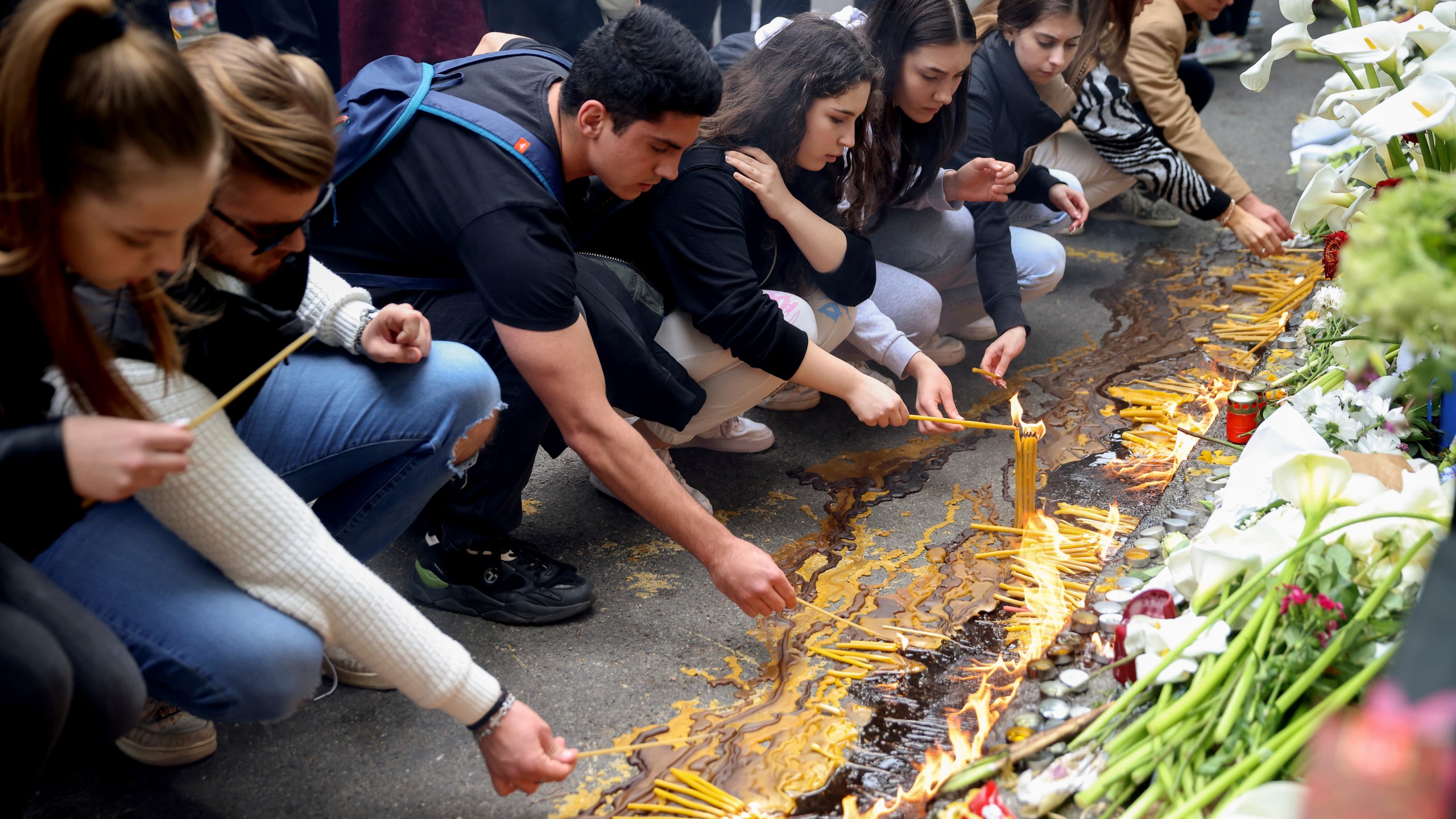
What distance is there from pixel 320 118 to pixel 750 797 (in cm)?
122

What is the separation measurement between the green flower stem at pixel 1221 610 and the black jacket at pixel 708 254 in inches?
43.3

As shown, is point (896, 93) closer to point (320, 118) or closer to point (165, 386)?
point (320, 118)

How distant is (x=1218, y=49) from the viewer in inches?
234

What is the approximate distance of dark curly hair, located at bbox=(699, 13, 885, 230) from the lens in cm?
237

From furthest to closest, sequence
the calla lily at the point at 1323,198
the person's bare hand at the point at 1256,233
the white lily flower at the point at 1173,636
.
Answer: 1. the person's bare hand at the point at 1256,233
2. the calla lily at the point at 1323,198
3. the white lily flower at the point at 1173,636

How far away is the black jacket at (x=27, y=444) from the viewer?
123 cm

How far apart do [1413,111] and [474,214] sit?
1649mm

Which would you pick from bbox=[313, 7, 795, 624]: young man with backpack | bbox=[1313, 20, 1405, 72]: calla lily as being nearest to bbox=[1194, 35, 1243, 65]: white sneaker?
bbox=[1313, 20, 1405, 72]: calla lily

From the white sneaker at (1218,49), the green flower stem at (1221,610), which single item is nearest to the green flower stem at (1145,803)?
the green flower stem at (1221,610)

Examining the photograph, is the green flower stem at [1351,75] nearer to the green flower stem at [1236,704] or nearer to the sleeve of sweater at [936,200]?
the sleeve of sweater at [936,200]

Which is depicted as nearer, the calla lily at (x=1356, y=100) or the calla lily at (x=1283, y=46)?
the calla lily at (x=1356, y=100)

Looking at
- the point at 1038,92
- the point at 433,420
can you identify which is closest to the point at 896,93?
the point at 1038,92

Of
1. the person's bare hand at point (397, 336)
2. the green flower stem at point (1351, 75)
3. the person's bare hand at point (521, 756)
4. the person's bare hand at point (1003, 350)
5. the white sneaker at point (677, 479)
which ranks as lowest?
the white sneaker at point (677, 479)

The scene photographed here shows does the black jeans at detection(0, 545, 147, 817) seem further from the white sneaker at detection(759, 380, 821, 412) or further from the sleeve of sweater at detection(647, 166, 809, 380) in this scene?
the white sneaker at detection(759, 380, 821, 412)
